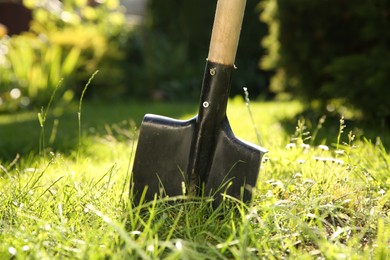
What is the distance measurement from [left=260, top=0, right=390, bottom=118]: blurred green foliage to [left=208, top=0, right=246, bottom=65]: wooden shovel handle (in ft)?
7.32

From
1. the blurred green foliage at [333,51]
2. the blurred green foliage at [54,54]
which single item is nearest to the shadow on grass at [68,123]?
the blurred green foliage at [54,54]

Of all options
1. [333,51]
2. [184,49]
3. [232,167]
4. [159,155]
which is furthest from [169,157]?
[184,49]

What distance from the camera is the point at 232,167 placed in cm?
224

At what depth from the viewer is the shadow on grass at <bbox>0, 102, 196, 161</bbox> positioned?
4.11m

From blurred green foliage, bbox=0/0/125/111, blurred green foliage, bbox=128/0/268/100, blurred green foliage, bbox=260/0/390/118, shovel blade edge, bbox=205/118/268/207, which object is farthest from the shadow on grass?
shovel blade edge, bbox=205/118/268/207

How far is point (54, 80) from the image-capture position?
6207mm

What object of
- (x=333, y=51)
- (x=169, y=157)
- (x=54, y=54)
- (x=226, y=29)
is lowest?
(x=54, y=54)

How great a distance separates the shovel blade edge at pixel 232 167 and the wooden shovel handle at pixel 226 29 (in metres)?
0.24

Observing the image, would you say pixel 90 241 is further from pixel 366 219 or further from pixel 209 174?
pixel 366 219

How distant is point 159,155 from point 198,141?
0.49 feet

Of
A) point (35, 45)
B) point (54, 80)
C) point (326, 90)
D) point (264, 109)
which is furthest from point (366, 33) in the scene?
point (35, 45)

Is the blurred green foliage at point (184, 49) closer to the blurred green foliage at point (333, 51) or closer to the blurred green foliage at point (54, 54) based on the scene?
the blurred green foliage at point (54, 54)

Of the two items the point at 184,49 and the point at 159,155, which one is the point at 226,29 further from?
the point at 184,49

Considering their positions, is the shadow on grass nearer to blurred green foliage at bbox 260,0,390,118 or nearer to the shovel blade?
blurred green foliage at bbox 260,0,390,118
